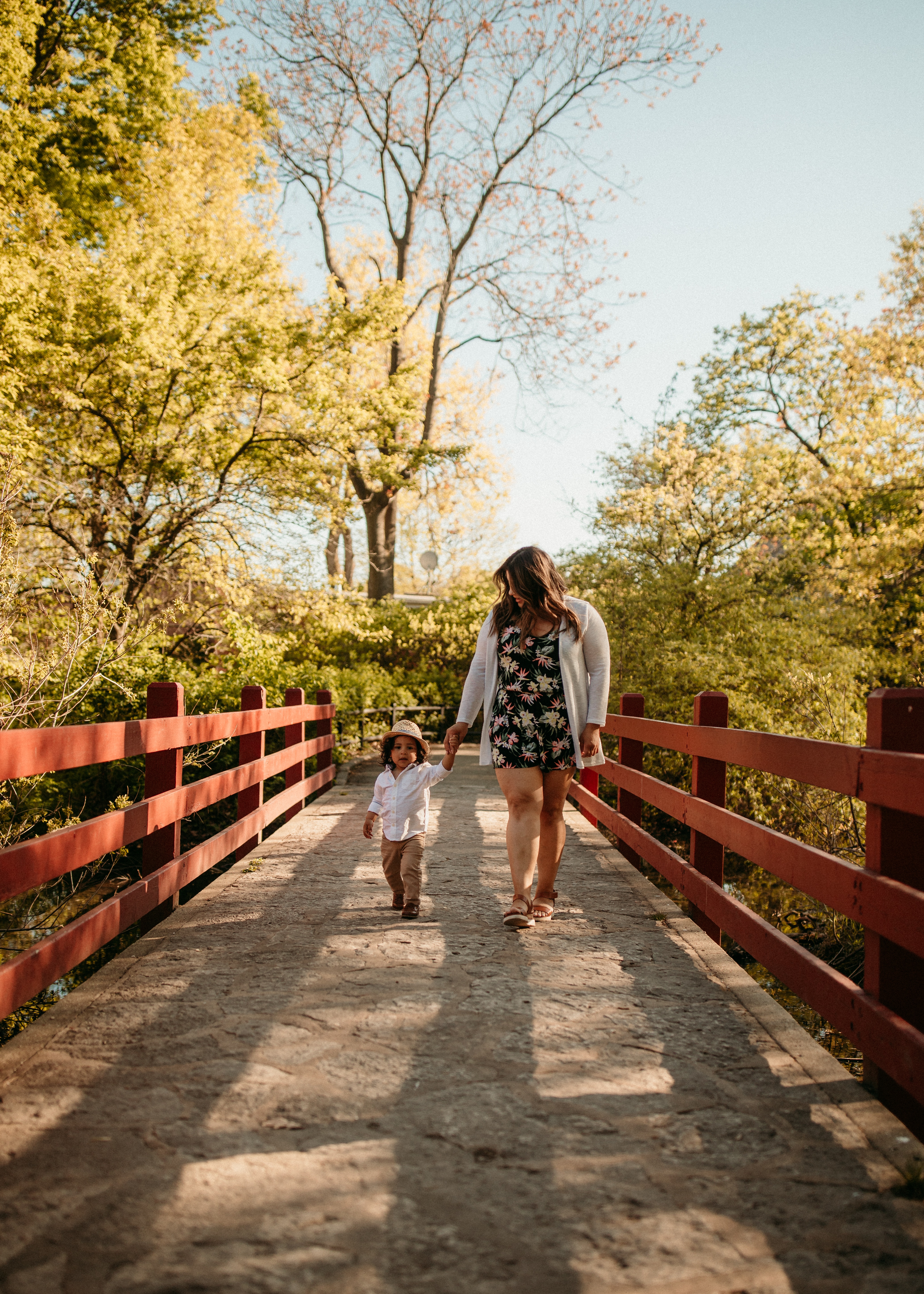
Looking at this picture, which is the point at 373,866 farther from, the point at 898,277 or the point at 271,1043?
the point at 898,277

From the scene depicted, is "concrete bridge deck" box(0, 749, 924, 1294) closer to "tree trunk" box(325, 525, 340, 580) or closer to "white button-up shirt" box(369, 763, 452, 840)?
"white button-up shirt" box(369, 763, 452, 840)

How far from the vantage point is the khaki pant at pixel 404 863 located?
191 inches

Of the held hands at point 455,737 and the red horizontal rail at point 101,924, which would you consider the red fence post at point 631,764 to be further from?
the red horizontal rail at point 101,924

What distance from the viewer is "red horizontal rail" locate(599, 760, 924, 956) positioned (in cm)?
251

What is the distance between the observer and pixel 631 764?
6816mm

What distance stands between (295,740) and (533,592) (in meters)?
4.81

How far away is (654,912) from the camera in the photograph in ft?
16.2

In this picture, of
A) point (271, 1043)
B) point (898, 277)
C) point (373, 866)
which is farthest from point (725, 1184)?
point (898, 277)

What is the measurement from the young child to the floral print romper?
1.27 feet

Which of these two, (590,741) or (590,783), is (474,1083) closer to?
(590,741)

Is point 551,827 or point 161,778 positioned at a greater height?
point 161,778

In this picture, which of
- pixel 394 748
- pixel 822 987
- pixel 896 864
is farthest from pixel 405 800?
pixel 896 864

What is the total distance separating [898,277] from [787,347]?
7097 millimetres

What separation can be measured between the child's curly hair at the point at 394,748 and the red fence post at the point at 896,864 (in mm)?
2660
